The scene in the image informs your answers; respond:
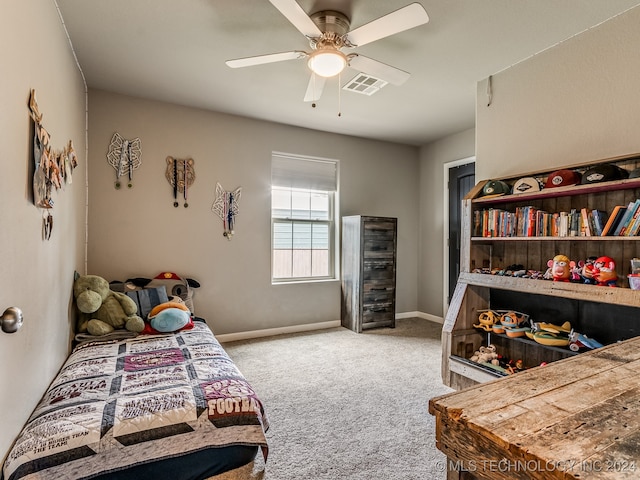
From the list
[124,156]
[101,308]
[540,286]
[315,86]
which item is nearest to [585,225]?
[540,286]

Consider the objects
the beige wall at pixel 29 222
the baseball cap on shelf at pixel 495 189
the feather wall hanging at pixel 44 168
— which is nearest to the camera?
the beige wall at pixel 29 222

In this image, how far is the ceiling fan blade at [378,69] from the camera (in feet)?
7.26

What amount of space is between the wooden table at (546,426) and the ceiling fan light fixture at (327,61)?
6.13 feet

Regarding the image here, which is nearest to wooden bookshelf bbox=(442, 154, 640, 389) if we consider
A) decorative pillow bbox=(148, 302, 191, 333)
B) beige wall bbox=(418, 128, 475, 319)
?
beige wall bbox=(418, 128, 475, 319)

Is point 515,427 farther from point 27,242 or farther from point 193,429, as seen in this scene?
point 27,242

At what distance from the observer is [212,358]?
231cm

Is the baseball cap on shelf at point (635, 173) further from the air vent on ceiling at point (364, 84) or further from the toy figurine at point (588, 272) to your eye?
the air vent on ceiling at point (364, 84)

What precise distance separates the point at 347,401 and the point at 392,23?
241 centimetres

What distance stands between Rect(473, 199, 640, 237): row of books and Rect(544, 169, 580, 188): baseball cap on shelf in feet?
0.60

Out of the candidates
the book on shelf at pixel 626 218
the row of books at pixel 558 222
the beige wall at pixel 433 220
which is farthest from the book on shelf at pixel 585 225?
the beige wall at pixel 433 220

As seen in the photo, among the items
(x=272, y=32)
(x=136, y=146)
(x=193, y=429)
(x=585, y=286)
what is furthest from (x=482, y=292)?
(x=136, y=146)

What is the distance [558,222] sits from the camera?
2.28m

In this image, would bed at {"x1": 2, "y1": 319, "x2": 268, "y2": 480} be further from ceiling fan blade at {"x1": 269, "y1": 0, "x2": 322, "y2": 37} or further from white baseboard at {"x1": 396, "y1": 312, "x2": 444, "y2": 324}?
white baseboard at {"x1": 396, "y1": 312, "x2": 444, "y2": 324}

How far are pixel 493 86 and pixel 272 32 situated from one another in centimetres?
191
